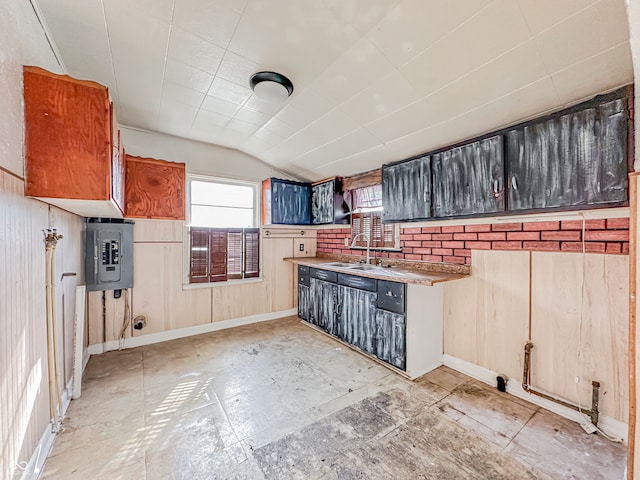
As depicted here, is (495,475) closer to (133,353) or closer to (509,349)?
(509,349)

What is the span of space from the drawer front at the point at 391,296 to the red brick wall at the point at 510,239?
0.68 meters

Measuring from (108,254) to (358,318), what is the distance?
304 centimetres

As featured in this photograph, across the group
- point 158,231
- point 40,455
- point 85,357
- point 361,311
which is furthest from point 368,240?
point 85,357

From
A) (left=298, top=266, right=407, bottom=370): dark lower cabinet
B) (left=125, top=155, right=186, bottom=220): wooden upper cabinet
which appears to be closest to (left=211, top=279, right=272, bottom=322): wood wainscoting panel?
(left=298, top=266, right=407, bottom=370): dark lower cabinet

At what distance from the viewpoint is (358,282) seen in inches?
122

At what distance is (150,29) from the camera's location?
1.81 m

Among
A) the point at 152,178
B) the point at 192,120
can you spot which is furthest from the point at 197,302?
the point at 192,120

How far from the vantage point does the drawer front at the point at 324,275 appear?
3.51 meters

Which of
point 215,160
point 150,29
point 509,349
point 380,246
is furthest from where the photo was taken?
point 215,160

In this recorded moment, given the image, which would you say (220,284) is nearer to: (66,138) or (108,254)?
(108,254)

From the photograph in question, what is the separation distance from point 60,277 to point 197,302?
6.03 feet

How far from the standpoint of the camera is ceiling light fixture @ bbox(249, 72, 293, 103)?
223 centimetres

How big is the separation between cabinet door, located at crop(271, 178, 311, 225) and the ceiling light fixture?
1738 mm

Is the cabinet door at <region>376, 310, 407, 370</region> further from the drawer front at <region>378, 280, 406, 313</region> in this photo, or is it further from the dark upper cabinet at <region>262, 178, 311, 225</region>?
the dark upper cabinet at <region>262, 178, 311, 225</region>
